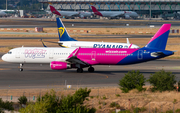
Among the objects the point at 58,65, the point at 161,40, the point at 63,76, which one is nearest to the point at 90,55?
the point at 58,65

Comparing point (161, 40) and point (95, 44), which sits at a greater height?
point (161, 40)

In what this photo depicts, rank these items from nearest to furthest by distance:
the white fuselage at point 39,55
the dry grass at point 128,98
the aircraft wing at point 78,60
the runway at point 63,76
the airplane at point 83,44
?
1. the dry grass at point 128,98
2. the runway at point 63,76
3. the aircraft wing at point 78,60
4. the white fuselage at point 39,55
5. the airplane at point 83,44

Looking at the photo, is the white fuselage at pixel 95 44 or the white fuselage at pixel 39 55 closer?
the white fuselage at pixel 39 55

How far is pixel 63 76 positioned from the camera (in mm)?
42812

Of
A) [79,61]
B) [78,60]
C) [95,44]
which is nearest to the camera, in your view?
[78,60]

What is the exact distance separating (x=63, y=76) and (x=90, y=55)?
5.68 meters

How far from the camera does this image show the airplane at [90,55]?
1756 inches

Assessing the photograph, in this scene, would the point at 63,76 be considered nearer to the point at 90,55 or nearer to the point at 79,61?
the point at 79,61

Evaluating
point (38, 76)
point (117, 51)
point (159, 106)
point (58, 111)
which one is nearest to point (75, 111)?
point (58, 111)

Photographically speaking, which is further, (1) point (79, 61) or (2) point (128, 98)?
(1) point (79, 61)

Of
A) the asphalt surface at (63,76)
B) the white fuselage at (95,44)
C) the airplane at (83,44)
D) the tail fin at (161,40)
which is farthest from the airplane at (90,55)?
the airplane at (83,44)

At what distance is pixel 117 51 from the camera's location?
4522 centimetres

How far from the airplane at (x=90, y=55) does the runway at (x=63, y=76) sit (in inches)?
69.8

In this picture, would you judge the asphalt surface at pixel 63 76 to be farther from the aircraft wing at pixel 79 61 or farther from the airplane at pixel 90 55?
the airplane at pixel 90 55
